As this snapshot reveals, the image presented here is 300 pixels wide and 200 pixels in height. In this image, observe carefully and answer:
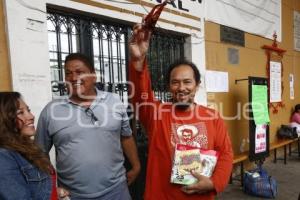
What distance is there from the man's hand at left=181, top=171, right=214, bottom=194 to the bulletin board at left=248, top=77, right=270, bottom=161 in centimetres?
358

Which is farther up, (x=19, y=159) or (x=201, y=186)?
(x=19, y=159)

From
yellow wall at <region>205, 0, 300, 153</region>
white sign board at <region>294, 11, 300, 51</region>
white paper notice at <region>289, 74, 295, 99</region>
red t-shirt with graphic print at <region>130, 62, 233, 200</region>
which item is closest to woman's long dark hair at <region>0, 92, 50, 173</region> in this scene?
red t-shirt with graphic print at <region>130, 62, 233, 200</region>

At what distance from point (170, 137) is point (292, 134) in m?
5.76

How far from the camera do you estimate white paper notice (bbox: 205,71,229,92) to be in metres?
4.97

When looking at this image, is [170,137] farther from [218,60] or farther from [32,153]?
[218,60]

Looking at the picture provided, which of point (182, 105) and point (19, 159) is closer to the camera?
point (19, 159)

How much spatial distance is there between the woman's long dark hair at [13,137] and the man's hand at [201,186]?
0.84 metres

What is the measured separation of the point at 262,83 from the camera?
557 centimetres

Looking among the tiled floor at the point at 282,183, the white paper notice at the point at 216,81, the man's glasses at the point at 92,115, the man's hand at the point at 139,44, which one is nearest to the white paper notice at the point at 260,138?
the tiled floor at the point at 282,183

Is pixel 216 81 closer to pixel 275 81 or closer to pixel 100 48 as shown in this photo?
pixel 100 48

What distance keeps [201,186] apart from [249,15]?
193 inches

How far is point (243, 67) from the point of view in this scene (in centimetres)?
598

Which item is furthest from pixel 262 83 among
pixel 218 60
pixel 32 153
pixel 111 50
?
pixel 32 153

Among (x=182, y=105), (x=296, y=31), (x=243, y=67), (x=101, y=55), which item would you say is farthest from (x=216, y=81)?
(x=296, y=31)
